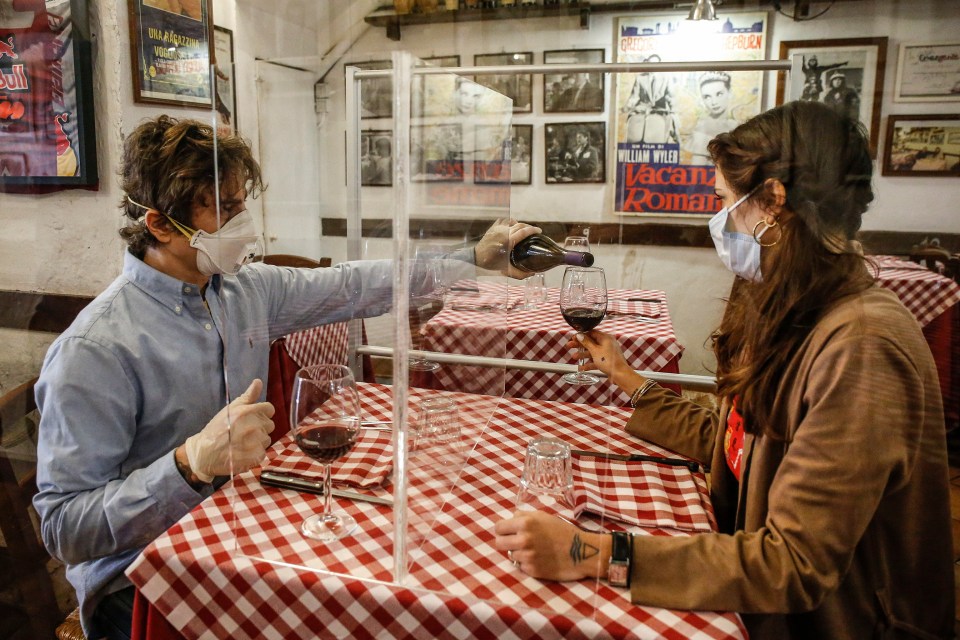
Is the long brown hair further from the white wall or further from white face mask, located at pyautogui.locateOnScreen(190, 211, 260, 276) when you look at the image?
white face mask, located at pyautogui.locateOnScreen(190, 211, 260, 276)

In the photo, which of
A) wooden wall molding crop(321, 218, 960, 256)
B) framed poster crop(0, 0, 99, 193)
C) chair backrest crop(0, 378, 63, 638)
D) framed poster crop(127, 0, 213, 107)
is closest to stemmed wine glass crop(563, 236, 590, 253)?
wooden wall molding crop(321, 218, 960, 256)

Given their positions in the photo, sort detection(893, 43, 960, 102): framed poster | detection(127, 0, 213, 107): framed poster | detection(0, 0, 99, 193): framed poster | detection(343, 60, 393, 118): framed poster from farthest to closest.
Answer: detection(127, 0, 213, 107): framed poster
detection(0, 0, 99, 193): framed poster
detection(893, 43, 960, 102): framed poster
detection(343, 60, 393, 118): framed poster

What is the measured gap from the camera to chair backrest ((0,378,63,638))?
1.81 m

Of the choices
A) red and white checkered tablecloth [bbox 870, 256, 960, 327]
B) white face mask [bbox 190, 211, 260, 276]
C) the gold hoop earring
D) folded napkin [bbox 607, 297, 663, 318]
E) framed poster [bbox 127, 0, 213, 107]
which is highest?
framed poster [bbox 127, 0, 213, 107]

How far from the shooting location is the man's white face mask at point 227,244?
1112 millimetres

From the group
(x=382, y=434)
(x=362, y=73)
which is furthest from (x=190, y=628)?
(x=362, y=73)

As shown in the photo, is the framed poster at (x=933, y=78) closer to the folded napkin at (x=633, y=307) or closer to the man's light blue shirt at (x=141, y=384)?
the man's light blue shirt at (x=141, y=384)

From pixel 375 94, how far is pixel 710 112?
107cm

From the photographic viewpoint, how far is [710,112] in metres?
1.76

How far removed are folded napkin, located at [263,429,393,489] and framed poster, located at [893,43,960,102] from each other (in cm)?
107

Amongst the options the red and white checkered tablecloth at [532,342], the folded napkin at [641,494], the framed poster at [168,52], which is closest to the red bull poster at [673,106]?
the red and white checkered tablecloth at [532,342]

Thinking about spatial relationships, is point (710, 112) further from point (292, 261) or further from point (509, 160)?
point (292, 261)

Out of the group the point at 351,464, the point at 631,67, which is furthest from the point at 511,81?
the point at 351,464

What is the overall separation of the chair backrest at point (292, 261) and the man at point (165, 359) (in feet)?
0.09
